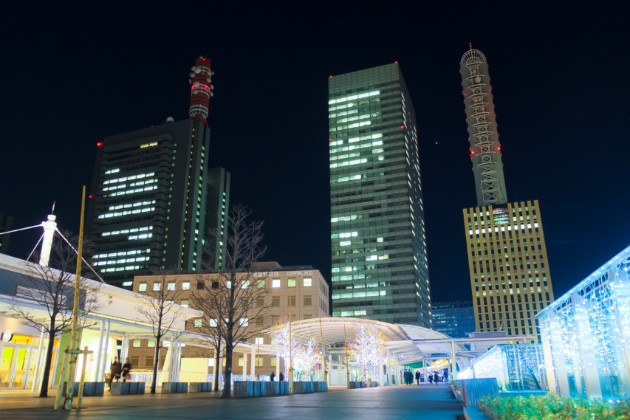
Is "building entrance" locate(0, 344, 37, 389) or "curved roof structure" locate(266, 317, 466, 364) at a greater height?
"curved roof structure" locate(266, 317, 466, 364)

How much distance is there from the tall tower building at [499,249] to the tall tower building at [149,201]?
92.4 m

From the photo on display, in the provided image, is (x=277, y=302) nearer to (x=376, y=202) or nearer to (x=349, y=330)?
(x=349, y=330)

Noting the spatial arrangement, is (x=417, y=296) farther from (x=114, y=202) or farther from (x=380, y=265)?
(x=114, y=202)

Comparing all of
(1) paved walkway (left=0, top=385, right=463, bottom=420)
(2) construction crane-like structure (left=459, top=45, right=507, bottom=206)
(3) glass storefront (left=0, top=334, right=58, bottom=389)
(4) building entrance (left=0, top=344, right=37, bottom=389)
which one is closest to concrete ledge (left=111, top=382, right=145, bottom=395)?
(3) glass storefront (left=0, top=334, right=58, bottom=389)

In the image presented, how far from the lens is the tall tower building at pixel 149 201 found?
149 meters

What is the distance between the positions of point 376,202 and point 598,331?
147485mm

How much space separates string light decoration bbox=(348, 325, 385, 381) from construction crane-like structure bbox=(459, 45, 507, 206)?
122625 mm

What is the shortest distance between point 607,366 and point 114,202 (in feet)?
543

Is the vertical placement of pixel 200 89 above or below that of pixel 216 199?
above

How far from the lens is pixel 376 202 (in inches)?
6250

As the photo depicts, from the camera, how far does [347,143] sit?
172000 millimetres

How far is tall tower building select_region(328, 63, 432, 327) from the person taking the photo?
148000mm

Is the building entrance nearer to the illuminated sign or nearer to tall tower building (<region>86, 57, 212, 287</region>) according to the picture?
the illuminated sign

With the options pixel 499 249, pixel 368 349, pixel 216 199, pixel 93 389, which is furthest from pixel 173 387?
pixel 216 199
